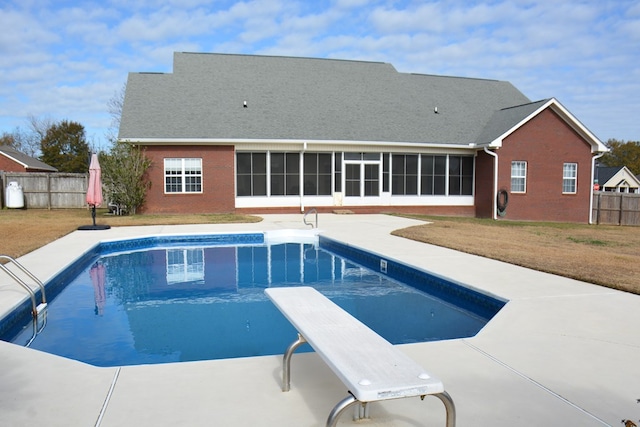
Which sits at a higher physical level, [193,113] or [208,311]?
[193,113]

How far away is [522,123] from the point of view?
20.0 meters

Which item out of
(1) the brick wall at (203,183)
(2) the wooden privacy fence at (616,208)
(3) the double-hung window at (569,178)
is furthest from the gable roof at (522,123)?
(1) the brick wall at (203,183)

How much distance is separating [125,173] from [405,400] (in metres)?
16.1

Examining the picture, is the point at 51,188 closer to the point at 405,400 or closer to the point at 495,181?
the point at 495,181

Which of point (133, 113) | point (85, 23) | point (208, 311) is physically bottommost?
point (208, 311)

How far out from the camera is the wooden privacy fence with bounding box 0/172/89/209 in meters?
21.9

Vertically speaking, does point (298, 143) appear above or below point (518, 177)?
above

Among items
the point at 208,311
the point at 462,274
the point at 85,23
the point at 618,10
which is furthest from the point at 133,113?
the point at 618,10

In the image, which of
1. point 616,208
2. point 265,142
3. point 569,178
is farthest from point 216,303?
point 616,208

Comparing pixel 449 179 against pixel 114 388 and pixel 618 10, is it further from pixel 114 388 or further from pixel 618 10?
pixel 114 388

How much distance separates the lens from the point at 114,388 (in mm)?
3330

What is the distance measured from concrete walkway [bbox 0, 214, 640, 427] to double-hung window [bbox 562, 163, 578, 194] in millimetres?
17755

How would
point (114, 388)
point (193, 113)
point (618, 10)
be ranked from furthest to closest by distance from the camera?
point (193, 113)
point (618, 10)
point (114, 388)

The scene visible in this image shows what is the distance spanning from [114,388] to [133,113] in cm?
1710
